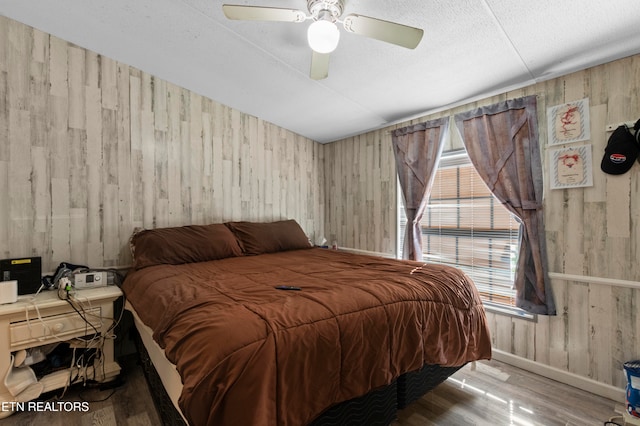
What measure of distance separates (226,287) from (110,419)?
1055 mm

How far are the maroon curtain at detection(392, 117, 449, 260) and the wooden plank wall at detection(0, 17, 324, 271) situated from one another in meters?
1.76

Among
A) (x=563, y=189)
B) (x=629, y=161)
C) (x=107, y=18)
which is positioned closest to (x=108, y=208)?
(x=107, y=18)

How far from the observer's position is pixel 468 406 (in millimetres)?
1753

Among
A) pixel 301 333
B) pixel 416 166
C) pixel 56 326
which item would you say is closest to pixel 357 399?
pixel 301 333

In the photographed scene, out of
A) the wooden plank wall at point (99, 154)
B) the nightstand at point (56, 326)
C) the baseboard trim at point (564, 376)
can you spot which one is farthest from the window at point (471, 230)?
the nightstand at point (56, 326)

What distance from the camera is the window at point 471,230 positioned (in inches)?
95.2

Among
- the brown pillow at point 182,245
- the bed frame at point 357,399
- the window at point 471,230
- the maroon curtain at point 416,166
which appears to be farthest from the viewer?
the maroon curtain at point 416,166

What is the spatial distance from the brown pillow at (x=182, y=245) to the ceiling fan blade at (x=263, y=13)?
5.70ft

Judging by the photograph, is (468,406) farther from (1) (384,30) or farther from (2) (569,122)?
(1) (384,30)

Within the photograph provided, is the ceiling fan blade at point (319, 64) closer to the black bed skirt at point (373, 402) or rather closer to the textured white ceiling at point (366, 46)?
Result: the textured white ceiling at point (366, 46)

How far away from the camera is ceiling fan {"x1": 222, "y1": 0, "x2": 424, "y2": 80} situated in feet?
4.76

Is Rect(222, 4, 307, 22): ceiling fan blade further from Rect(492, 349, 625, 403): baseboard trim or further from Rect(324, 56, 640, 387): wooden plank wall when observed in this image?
Rect(492, 349, 625, 403): baseboard trim

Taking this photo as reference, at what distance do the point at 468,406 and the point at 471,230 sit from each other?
4.73 ft

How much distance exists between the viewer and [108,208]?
7.96ft
